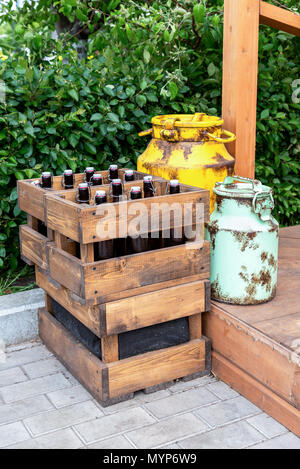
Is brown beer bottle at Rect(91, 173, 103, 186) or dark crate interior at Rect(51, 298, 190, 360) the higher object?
brown beer bottle at Rect(91, 173, 103, 186)

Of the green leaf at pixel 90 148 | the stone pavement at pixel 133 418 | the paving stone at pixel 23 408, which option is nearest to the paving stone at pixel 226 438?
the stone pavement at pixel 133 418

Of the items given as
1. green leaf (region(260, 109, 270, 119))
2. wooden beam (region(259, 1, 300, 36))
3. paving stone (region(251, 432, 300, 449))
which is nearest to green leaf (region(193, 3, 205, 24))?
wooden beam (region(259, 1, 300, 36))

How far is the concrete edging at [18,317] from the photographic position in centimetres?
336

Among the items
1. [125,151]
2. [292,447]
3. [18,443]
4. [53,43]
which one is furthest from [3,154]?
[292,447]

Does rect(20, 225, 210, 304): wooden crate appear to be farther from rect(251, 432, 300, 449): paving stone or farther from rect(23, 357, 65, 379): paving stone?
rect(251, 432, 300, 449): paving stone

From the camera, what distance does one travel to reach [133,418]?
2609 millimetres

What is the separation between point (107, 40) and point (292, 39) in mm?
1520

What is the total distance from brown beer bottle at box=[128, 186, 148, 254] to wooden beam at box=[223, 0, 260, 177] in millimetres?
1061

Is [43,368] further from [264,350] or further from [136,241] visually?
[264,350]

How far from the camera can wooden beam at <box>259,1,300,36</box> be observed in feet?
11.5

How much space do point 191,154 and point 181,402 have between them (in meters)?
1.40
